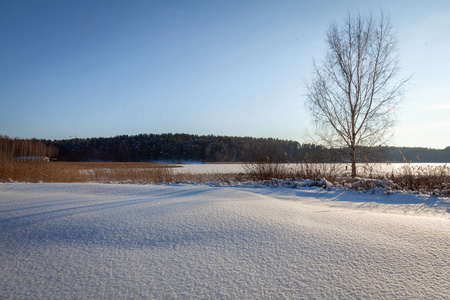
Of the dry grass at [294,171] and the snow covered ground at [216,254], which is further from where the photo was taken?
the dry grass at [294,171]

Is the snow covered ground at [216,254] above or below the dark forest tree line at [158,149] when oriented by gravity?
below

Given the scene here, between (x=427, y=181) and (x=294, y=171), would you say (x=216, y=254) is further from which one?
(x=294, y=171)

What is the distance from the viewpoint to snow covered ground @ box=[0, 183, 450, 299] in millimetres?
1641

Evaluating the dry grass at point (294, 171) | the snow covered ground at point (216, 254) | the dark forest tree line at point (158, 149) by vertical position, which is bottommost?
the snow covered ground at point (216, 254)

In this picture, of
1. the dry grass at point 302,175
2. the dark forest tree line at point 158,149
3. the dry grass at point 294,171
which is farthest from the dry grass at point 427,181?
the dark forest tree line at point 158,149

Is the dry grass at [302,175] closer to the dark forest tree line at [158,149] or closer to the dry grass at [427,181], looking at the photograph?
the dry grass at [427,181]

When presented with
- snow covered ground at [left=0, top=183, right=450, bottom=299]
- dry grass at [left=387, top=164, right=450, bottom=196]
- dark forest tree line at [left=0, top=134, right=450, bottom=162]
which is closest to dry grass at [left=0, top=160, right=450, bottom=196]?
dry grass at [left=387, top=164, right=450, bottom=196]

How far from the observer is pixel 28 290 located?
164cm

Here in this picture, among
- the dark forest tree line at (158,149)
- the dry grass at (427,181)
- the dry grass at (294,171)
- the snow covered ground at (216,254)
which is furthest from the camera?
the dark forest tree line at (158,149)

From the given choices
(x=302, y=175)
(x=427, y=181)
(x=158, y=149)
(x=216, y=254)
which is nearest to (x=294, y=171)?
(x=302, y=175)

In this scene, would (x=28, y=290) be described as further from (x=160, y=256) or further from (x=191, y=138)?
(x=191, y=138)

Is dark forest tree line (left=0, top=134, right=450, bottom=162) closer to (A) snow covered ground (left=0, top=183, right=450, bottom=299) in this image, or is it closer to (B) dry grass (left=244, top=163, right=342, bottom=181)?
(B) dry grass (left=244, top=163, right=342, bottom=181)

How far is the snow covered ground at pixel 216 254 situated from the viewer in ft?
5.38

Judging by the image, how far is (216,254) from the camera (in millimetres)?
2146
